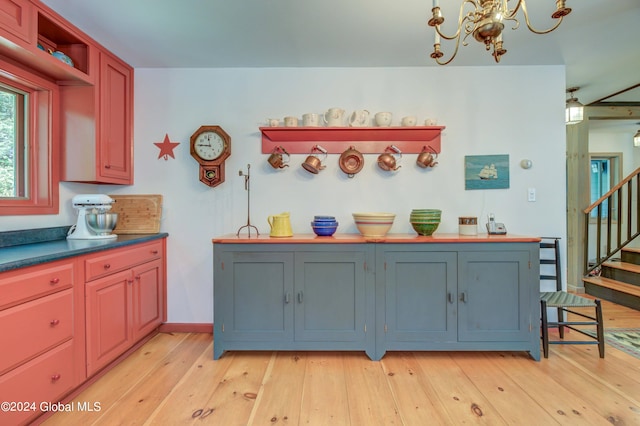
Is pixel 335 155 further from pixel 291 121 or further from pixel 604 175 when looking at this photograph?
pixel 604 175

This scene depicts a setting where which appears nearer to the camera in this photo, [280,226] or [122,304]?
[122,304]

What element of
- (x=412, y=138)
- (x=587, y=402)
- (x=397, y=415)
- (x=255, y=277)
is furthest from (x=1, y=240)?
(x=587, y=402)

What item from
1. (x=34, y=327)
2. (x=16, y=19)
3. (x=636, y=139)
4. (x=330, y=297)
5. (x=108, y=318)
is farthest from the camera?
(x=636, y=139)

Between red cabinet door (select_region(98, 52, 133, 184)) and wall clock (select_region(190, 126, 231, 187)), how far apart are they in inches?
22.1

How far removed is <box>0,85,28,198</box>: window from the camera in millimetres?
2064

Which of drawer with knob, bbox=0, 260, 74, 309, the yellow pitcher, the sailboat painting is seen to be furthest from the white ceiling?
drawer with knob, bbox=0, 260, 74, 309

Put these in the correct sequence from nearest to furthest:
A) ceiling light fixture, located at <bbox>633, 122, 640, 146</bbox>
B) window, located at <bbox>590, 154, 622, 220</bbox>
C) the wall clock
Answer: the wall clock < ceiling light fixture, located at <bbox>633, 122, 640, 146</bbox> < window, located at <bbox>590, 154, 622, 220</bbox>

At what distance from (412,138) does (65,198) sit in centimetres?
281

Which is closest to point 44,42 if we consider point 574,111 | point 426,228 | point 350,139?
point 350,139

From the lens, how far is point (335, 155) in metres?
2.72

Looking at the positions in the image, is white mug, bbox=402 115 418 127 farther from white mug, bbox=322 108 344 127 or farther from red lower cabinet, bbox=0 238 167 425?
red lower cabinet, bbox=0 238 167 425

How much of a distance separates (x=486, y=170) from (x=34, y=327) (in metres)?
3.22

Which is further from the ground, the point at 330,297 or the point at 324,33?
the point at 324,33

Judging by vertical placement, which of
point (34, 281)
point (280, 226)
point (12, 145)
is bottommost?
point (34, 281)
